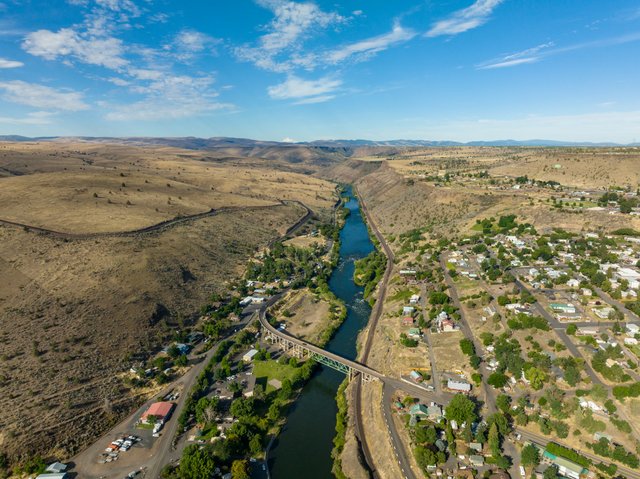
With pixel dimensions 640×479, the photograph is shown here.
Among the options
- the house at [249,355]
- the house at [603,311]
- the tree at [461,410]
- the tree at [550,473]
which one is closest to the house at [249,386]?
the house at [249,355]

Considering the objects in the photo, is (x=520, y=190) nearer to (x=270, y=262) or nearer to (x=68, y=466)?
(x=270, y=262)

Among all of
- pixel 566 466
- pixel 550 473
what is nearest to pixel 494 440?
pixel 550 473

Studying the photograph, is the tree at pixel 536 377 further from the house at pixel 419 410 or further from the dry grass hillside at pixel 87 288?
the dry grass hillside at pixel 87 288

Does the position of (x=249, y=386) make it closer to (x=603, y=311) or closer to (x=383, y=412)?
(x=383, y=412)

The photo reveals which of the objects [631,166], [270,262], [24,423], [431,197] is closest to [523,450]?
[24,423]

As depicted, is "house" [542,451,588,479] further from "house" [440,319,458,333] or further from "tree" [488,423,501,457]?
"house" [440,319,458,333]
